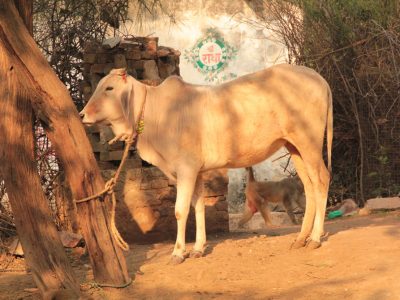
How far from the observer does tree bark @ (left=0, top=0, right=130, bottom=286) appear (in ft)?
18.2

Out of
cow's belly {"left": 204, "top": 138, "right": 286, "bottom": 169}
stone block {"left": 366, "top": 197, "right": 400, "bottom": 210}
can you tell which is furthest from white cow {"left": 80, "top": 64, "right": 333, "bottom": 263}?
stone block {"left": 366, "top": 197, "right": 400, "bottom": 210}

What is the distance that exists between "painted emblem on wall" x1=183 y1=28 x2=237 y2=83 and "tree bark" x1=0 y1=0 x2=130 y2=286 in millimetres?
10901

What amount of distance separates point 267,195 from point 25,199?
666 cm

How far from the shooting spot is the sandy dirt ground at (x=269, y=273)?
5.58m

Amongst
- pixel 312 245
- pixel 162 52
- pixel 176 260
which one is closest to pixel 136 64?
pixel 162 52

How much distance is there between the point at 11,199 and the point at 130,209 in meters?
3.30

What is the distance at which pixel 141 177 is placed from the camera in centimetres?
888

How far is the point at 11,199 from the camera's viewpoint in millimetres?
5605

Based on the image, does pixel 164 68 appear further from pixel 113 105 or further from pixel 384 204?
pixel 384 204

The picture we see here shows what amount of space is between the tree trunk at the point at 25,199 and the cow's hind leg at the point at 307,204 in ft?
7.31

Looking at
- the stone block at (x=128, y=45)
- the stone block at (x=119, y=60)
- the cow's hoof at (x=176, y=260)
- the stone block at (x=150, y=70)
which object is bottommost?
the cow's hoof at (x=176, y=260)

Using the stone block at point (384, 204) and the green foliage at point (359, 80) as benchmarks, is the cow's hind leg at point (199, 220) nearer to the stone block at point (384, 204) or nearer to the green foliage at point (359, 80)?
the stone block at point (384, 204)

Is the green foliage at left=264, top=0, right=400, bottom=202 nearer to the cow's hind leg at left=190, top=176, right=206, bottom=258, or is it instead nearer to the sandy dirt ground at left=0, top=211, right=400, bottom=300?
the sandy dirt ground at left=0, top=211, right=400, bottom=300

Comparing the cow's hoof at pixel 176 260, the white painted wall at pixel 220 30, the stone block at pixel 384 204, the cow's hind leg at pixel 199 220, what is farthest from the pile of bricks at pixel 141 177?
the white painted wall at pixel 220 30
